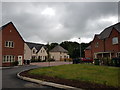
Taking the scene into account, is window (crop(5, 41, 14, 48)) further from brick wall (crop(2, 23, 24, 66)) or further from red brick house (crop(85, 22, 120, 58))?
red brick house (crop(85, 22, 120, 58))

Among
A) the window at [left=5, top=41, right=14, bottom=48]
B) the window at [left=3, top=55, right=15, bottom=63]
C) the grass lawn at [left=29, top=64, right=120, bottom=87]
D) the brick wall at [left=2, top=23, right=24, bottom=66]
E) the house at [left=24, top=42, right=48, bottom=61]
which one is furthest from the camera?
the house at [left=24, top=42, right=48, bottom=61]

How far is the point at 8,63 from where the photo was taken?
31094mm

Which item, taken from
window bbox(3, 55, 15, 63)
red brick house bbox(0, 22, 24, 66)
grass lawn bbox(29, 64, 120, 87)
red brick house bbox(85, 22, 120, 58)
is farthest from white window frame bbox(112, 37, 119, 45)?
window bbox(3, 55, 15, 63)

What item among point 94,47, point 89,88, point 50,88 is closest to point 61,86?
point 50,88

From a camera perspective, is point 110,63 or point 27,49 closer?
point 110,63

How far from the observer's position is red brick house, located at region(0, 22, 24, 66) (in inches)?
1200

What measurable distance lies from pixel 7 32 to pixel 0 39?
100 inches

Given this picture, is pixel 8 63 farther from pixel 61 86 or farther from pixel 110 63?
pixel 61 86

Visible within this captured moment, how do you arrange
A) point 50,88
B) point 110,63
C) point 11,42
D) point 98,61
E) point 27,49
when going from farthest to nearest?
point 27,49
point 11,42
point 98,61
point 110,63
point 50,88

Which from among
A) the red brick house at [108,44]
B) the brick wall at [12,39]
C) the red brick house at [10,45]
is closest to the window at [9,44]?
the red brick house at [10,45]

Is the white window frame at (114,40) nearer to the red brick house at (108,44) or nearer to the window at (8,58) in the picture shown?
the red brick house at (108,44)

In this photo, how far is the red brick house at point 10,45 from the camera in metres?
30.5

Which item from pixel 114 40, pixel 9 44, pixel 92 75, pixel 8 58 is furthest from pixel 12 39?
pixel 92 75

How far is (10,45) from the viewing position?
107ft
